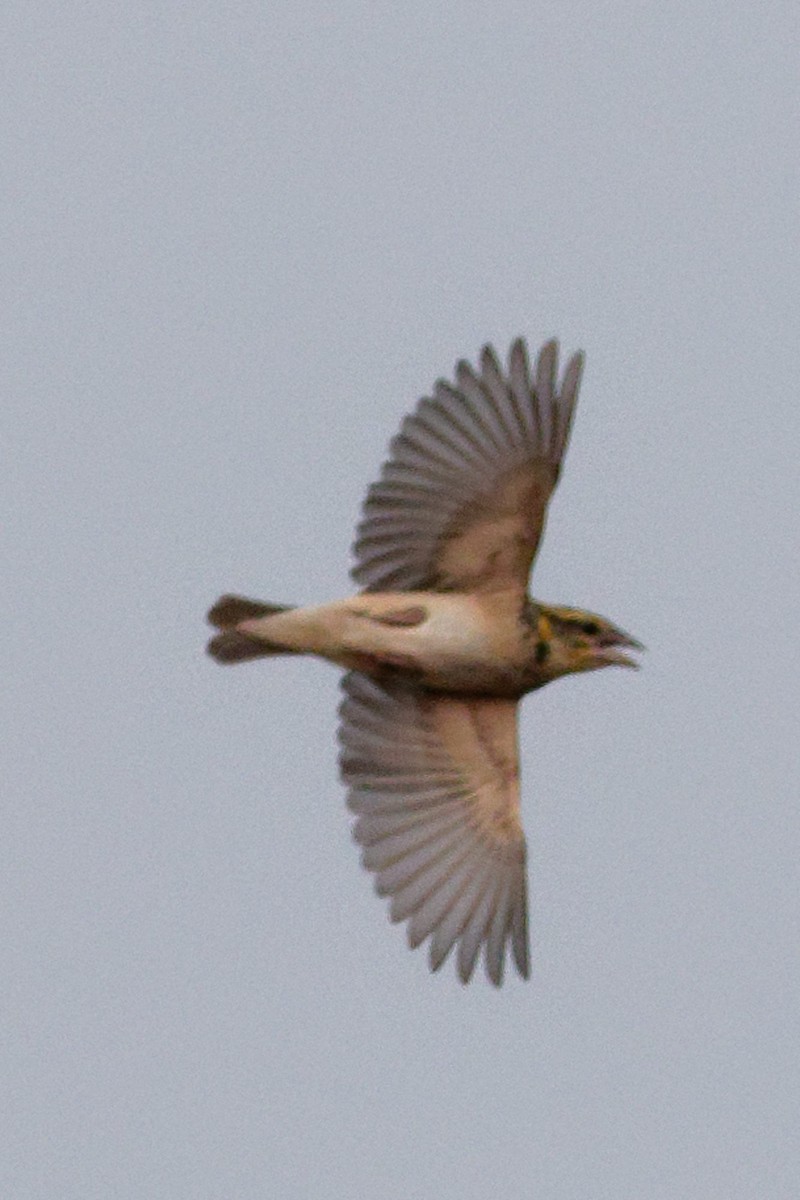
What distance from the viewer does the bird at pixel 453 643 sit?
1559 centimetres

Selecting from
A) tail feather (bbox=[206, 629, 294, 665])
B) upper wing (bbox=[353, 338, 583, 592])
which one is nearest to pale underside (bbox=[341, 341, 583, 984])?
upper wing (bbox=[353, 338, 583, 592])

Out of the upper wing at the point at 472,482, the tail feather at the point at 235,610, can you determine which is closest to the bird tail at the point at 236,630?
the tail feather at the point at 235,610

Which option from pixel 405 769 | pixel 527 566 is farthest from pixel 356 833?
pixel 527 566

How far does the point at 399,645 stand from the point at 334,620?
0.27 metres

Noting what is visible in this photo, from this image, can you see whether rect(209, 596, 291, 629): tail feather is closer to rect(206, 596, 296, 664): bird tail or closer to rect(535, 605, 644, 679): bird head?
rect(206, 596, 296, 664): bird tail

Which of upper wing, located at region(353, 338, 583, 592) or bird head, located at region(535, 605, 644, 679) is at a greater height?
upper wing, located at region(353, 338, 583, 592)

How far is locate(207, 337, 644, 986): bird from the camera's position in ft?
51.2

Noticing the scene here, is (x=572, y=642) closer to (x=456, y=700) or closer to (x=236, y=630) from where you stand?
(x=456, y=700)

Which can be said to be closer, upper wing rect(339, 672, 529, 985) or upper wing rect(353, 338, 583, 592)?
upper wing rect(353, 338, 583, 592)

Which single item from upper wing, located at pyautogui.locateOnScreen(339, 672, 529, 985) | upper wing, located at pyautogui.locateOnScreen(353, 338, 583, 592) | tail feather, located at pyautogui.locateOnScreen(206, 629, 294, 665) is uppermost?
upper wing, located at pyautogui.locateOnScreen(353, 338, 583, 592)

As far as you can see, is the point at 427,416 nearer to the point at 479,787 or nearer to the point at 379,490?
the point at 379,490

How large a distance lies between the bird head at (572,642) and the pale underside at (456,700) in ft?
0.65

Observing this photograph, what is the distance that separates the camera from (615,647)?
16062 mm

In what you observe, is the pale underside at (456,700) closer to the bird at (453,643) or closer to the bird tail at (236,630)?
the bird at (453,643)
